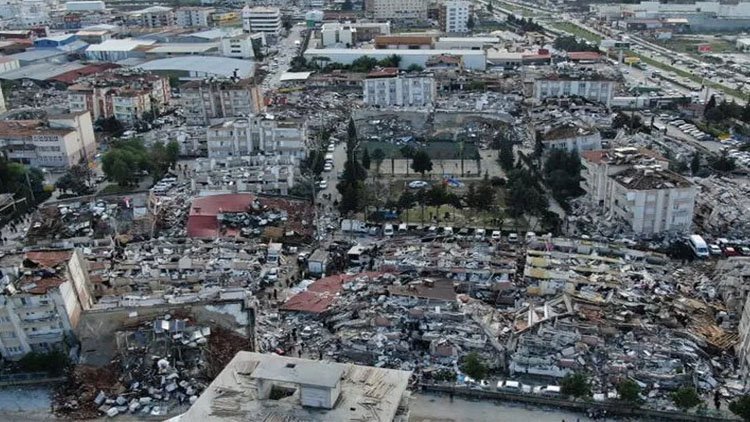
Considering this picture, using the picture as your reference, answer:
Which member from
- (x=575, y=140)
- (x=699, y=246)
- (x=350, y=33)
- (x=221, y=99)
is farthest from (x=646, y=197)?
(x=350, y=33)

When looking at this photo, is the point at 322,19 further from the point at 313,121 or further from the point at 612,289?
the point at 612,289

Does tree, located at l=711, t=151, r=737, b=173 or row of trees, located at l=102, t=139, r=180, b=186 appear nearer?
row of trees, located at l=102, t=139, r=180, b=186

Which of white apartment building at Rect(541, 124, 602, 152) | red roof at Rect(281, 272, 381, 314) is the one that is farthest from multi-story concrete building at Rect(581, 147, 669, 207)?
red roof at Rect(281, 272, 381, 314)

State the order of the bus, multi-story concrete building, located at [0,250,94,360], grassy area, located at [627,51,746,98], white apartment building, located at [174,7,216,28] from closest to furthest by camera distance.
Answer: multi-story concrete building, located at [0,250,94,360] → the bus → grassy area, located at [627,51,746,98] → white apartment building, located at [174,7,216,28]

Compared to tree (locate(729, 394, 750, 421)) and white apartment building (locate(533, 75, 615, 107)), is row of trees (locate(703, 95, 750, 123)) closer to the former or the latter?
white apartment building (locate(533, 75, 615, 107))

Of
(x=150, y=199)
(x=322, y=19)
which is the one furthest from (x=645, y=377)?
(x=322, y=19)

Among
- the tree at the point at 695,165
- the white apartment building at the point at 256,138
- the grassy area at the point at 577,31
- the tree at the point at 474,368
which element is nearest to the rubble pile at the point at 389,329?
the tree at the point at 474,368
